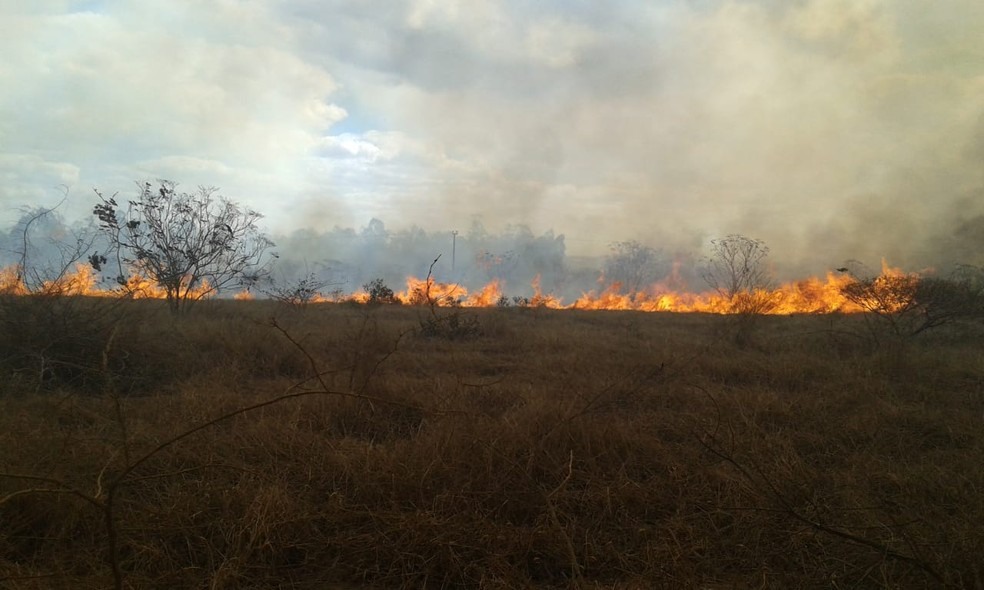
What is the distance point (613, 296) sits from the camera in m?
27.9

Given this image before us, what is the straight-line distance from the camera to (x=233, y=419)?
3691mm

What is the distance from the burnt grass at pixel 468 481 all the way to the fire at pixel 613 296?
1393 mm

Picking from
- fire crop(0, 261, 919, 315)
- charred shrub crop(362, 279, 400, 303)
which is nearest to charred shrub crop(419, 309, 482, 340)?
fire crop(0, 261, 919, 315)

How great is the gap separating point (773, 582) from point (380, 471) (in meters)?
2.18

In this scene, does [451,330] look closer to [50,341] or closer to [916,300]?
[50,341]

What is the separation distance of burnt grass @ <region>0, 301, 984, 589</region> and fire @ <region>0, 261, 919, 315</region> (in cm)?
139

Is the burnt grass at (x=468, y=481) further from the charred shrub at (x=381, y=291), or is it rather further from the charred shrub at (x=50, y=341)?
the charred shrub at (x=381, y=291)

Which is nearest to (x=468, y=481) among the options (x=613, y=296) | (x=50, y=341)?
(x=50, y=341)

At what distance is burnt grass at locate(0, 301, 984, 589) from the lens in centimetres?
214

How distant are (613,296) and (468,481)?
2636 centimetres

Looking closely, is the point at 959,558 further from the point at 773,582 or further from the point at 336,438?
the point at 336,438

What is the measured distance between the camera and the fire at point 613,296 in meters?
5.95

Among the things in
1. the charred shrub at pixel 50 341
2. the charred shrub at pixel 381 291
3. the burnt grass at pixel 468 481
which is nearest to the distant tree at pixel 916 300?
the burnt grass at pixel 468 481

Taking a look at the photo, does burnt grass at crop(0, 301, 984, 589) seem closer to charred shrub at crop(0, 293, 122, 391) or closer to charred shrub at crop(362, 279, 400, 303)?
charred shrub at crop(0, 293, 122, 391)
